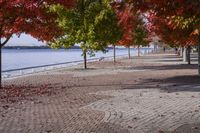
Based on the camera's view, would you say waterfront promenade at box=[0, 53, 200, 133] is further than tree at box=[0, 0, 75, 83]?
No

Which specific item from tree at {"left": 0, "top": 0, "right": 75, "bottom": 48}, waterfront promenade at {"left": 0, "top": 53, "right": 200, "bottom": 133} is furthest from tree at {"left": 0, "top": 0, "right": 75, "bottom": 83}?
waterfront promenade at {"left": 0, "top": 53, "right": 200, "bottom": 133}

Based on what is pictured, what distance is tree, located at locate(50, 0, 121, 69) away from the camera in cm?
3553

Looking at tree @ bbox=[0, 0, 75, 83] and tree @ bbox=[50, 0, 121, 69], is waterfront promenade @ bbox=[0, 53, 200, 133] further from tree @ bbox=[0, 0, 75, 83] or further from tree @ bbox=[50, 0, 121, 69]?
tree @ bbox=[50, 0, 121, 69]

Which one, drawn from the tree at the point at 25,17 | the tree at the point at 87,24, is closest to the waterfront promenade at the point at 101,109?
the tree at the point at 25,17

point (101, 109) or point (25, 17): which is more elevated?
point (25, 17)

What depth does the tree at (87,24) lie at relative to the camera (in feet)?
117

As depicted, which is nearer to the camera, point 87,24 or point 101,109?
point 101,109

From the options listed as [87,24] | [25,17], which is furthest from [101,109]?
[87,24]

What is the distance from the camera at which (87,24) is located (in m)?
35.7

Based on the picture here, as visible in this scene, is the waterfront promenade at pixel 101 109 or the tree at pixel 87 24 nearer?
the waterfront promenade at pixel 101 109

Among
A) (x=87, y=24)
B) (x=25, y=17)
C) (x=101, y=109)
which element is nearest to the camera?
(x=101, y=109)

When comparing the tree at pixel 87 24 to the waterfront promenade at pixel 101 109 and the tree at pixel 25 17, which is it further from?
the waterfront promenade at pixel 101 109

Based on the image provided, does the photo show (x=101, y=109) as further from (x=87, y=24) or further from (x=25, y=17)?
(x=87, y=24)

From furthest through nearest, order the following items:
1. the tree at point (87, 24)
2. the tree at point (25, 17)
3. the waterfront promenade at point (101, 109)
Answer: the tree at point (87, 24) → the tree at point (25, 17) → the waterfront promenade at point (101, 109)
